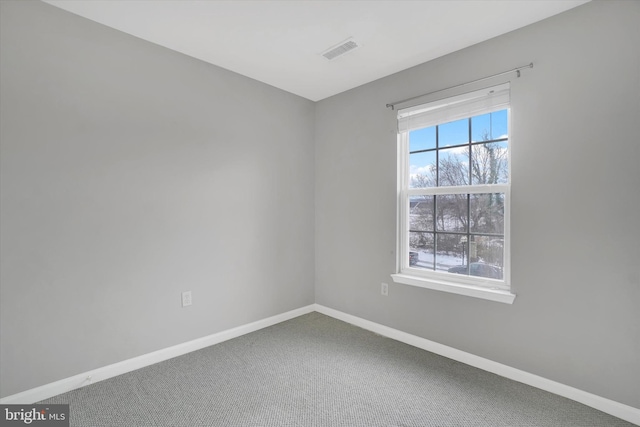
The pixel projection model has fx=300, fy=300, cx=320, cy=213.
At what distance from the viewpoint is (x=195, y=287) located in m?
2.61

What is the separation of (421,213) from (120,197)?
2477 millimetres

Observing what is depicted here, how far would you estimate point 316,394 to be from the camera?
78.4 inches

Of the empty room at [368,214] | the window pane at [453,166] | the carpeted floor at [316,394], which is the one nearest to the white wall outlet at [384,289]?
the empty room at [368,214]

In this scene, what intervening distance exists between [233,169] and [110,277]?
132 centimetres

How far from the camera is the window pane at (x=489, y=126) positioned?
2301mm

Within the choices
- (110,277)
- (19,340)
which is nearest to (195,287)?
(110,277)

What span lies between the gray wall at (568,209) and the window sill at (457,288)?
2.6 inches

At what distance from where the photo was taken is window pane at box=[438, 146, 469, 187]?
250 centimetres

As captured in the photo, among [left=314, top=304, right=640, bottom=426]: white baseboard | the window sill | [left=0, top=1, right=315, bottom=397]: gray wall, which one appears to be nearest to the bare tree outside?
the window sill

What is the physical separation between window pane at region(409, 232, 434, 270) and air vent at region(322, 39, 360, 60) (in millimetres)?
1700

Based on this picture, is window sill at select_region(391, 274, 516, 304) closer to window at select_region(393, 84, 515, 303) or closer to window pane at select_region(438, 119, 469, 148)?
window at select_region(393, 84, 515, 303)
